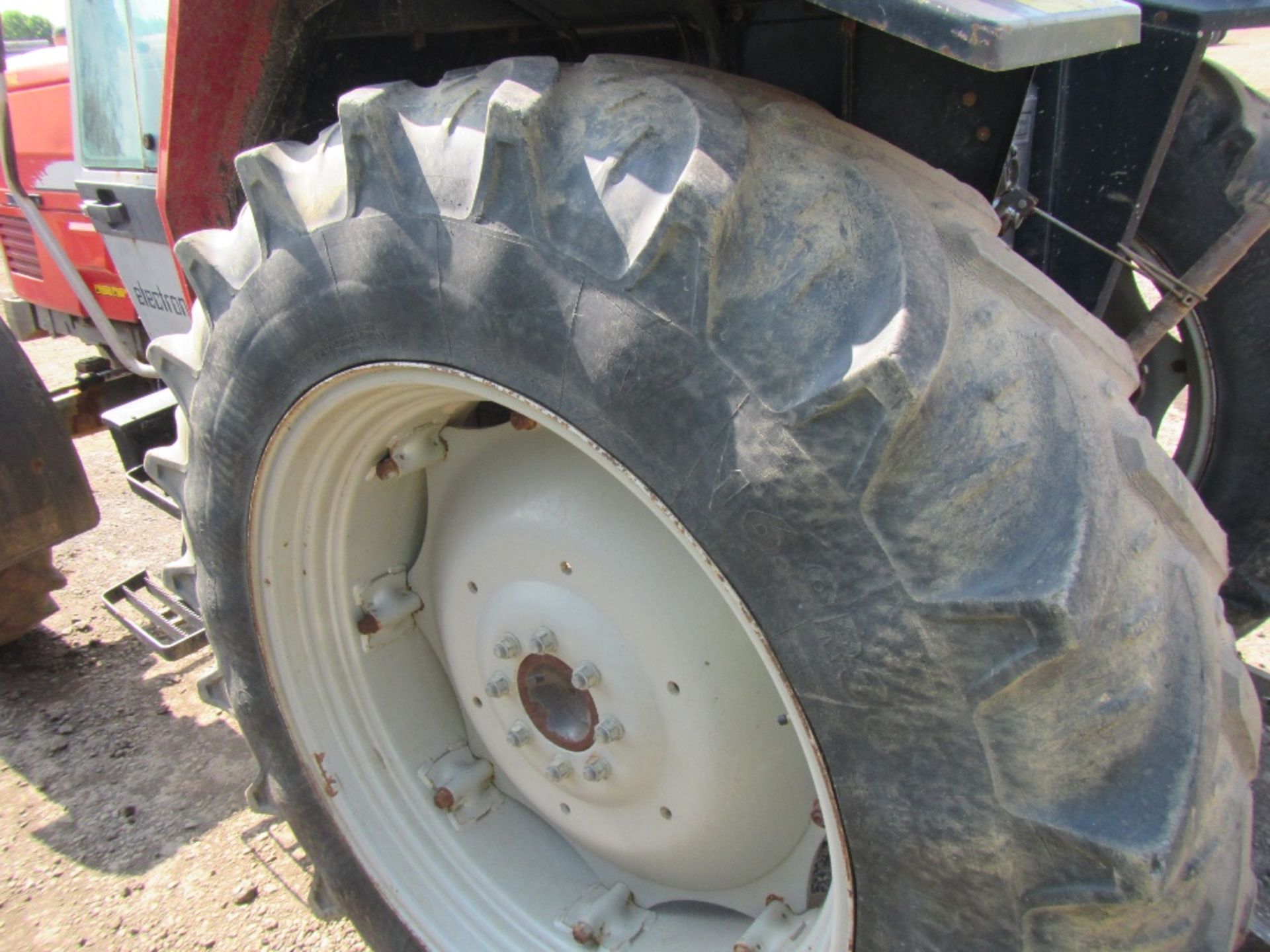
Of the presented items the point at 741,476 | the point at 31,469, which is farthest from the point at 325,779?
the point at 31,469

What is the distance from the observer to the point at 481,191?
1.06 metres

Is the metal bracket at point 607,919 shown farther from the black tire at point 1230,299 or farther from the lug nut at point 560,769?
the black tire at point 1230,299

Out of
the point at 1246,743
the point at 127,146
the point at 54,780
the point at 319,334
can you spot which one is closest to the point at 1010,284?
the point at 1246,743

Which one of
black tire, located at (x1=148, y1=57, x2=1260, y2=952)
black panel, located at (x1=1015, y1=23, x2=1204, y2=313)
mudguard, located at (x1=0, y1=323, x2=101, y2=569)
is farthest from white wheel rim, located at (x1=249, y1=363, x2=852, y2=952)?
mudguard, located at (x1=0, y1=323, x2=101, y2=569)

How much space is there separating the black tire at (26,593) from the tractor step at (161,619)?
0.70 feet

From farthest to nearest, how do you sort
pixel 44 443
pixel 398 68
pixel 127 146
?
1. pixel 44 443
2. pixel 127 146
3. pixel 398 68

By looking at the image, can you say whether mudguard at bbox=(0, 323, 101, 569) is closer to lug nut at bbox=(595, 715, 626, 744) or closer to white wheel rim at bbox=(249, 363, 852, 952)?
white wheel rim at bbox=(249, 363, 852, 952)

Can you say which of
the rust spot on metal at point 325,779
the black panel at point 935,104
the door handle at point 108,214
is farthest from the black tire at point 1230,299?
the door handle at point 108,214

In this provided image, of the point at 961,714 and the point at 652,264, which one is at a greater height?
the point at 652,264

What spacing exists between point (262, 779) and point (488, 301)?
115 centimetres

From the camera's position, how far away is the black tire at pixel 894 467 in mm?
858

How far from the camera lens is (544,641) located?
1434 millimetres

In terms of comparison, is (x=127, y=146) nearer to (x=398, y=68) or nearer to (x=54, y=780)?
(x=398, y=68)

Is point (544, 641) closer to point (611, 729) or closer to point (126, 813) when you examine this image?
point (611, 729)
